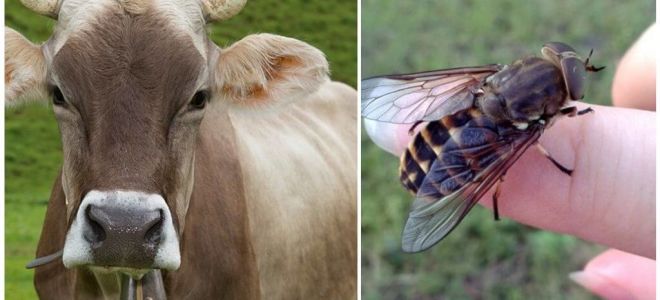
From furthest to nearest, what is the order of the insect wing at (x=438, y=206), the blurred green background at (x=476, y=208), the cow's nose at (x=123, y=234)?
the blurred green background at (x=476, y=208)
the insect wing at (x=438, y=206)
the cow's nose at (x=123, y=234)

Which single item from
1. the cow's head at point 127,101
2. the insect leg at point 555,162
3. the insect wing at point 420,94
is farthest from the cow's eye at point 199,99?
the insect leg at point 555,162

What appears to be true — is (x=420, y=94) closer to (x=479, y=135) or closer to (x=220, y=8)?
(x=479, y=135)

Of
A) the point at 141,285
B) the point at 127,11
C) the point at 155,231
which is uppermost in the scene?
the point at 127,11

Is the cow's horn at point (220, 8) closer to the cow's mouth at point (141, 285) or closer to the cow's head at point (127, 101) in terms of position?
the cow's head at point (127, 101)

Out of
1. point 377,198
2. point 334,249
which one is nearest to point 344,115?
point 334,249

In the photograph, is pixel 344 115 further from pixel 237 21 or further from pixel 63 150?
pixel 63 150

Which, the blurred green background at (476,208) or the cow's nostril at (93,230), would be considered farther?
the blurred green background at (476,208)

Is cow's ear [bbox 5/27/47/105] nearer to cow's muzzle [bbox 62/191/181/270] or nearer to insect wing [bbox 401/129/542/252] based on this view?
cow's muzzle [bbox 62/191/181/270]

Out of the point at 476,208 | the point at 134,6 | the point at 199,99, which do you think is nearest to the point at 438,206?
the point at 199,99

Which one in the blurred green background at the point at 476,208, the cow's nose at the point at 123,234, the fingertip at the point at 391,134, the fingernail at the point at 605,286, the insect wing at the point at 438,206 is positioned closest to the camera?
the cow's nose at the point at 123,234
